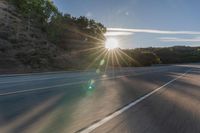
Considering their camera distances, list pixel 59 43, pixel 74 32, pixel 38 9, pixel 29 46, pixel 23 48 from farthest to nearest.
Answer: pixel 74 32 < pixel 38 9 < pixel 59 43 < pixel 29 46 < pixel 23 48

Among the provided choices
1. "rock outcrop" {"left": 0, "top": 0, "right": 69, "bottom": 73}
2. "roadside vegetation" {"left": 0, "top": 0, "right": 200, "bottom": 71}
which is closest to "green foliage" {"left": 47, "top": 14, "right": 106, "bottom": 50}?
"roadside vegetation" {"left": 0, "top": 0, "right": 200, "bottom": 71}

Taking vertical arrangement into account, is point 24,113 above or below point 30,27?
below

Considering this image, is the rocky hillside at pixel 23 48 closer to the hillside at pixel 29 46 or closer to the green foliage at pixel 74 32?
the hillside at pixel 29 46

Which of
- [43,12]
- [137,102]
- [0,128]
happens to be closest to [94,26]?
[43,12]

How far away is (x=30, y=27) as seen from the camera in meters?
62.0

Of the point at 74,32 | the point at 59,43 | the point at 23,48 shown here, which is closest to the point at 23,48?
the point at 23,48

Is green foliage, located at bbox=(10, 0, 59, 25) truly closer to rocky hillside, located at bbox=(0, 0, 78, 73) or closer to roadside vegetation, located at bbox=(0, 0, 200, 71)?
roadside vegetation, located at bbox=(0, 0, 200, 71)

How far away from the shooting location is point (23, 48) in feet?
155

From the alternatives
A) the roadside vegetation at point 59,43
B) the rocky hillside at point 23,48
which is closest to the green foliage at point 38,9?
the roadside vegetation at point 59,43

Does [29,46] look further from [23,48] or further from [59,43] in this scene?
[59,43]

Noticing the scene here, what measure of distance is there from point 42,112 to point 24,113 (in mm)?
496

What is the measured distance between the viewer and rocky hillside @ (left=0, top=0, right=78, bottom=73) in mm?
39841

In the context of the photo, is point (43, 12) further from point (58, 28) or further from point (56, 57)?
point (56, 57)

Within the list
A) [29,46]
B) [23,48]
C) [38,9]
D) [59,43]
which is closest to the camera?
[23,48]
